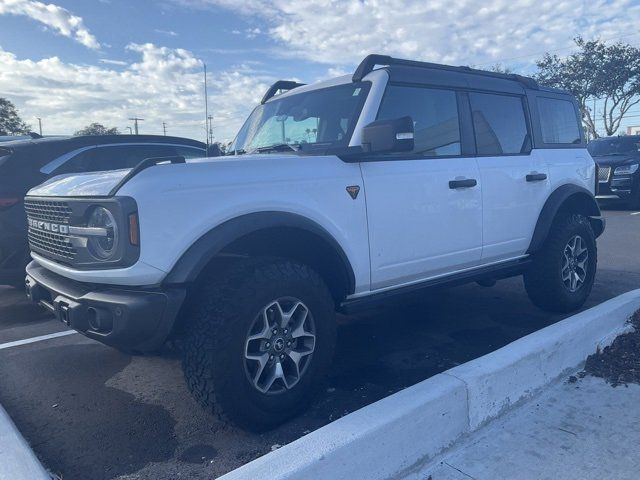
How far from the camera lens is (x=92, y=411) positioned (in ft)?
10.3

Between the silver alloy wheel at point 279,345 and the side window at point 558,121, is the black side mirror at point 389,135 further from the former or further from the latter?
the side window at point 558,121

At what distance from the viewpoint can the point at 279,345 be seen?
2.85 m

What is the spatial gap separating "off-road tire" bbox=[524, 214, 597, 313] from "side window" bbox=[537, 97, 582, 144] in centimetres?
75

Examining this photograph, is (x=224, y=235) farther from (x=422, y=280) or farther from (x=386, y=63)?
(x=386, y=63)

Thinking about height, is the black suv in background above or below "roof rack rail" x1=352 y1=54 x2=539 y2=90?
below

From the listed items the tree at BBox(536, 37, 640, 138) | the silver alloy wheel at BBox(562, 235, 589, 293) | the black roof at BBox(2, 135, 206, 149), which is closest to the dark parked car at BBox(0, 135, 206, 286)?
the black roof at BBox(2, 135, 206, 149)

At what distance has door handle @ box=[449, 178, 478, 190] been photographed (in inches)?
145

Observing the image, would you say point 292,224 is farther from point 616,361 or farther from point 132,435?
point 616,361

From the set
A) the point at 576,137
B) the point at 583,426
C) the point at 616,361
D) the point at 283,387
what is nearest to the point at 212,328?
the point at 283,387

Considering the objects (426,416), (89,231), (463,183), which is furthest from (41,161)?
(426,416)

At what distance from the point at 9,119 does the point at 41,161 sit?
45286mm

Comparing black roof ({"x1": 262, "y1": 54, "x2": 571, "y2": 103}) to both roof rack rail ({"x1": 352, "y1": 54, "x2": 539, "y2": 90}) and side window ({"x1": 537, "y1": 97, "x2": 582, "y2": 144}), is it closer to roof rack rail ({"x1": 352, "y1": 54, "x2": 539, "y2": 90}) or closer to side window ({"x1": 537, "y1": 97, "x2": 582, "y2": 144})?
roof rack rail ({"x1": 352, "y1": 54, "x2": 539, "y2": 90})

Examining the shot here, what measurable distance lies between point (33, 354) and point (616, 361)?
14.0 ft

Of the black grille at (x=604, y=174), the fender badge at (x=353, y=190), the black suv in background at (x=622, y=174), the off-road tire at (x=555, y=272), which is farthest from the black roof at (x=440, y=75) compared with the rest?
the black grille at (x=604, y=174)
